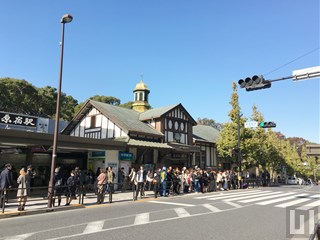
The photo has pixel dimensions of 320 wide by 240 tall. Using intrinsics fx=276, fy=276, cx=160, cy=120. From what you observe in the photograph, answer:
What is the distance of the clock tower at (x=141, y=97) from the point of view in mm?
33719

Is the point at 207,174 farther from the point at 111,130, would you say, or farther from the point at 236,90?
the point at 236,90

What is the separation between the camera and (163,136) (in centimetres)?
2516

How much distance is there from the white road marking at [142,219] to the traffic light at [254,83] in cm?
624

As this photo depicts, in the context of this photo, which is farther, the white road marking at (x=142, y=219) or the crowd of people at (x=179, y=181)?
the crowd of people at (x=179, y=181)

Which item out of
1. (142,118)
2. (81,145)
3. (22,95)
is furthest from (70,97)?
(81,145)

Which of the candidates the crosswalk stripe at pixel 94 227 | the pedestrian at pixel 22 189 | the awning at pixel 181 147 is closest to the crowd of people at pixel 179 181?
the awning at pixel 181 147

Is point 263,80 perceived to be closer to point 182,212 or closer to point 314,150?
point 314,150

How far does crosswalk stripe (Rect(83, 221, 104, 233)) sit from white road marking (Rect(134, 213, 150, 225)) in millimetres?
1080

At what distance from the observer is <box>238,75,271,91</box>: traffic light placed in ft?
35.3

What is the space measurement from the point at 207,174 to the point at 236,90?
1404 cm

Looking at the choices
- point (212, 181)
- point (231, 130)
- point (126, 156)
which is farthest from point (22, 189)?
point (231, 130)

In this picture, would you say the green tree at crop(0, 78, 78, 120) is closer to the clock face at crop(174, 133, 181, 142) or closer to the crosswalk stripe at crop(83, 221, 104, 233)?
the clock face at crop(174, 133, 181, 142)

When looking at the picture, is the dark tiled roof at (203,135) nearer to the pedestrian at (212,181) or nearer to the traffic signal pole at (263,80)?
the pedestrian at (212,181)

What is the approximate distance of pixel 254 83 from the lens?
11.0 metres
